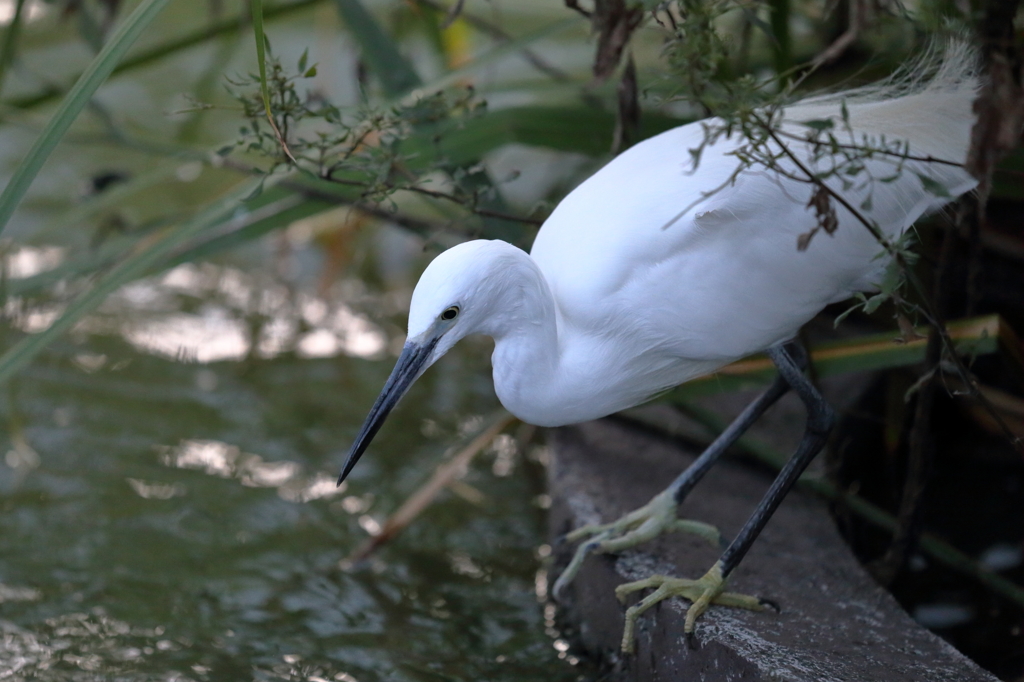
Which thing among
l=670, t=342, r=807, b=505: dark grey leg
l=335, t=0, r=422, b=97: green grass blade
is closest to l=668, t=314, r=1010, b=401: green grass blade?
l=670, t=342, r=807, b=505: dark grey leg

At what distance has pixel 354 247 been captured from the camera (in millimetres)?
3746

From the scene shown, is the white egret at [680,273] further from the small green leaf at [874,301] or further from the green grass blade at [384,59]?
the green grass blade at [384,59]

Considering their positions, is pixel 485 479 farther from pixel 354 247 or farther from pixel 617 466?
pixel 354 247

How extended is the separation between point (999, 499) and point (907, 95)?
1197mm

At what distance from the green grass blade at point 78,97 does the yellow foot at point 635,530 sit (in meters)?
1.21

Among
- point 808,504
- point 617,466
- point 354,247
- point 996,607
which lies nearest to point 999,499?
point 996,607

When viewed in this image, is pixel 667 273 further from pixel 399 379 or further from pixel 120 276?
pixel 120 276

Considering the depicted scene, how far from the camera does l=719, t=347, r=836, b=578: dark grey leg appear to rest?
179 cm

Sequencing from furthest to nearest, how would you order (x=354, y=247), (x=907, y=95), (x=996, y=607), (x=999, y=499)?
(x=354, y=247) < (x=999, y=499) < (x=996, y=607) < (x=907, y=95)

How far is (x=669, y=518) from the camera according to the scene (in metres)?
2.01

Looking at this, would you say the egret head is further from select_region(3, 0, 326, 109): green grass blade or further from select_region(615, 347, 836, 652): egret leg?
select_region(3, 0, 326, 109): green grass blade

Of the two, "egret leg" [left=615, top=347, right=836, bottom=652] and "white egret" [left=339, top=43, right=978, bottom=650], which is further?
"egret leg" [left=615, top=347, right=836, bottom=652]

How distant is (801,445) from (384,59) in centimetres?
139

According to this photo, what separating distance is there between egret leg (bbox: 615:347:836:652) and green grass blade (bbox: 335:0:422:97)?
119 centimetres
